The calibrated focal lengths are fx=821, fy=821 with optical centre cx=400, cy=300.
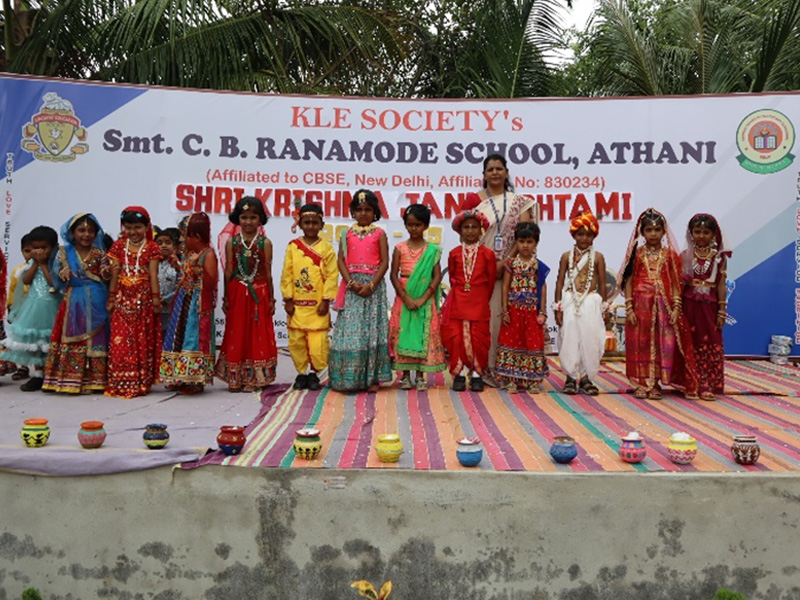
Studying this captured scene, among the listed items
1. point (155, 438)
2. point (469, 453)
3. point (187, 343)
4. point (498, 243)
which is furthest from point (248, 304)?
point (469, 453)

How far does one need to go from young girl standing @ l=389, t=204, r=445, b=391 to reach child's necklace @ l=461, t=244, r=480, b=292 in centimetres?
19

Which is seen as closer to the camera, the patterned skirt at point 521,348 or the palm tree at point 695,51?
the patterned skirt at point 521,348

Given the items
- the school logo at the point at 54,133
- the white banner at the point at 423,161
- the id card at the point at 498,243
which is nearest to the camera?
the id card at the point at 498,243

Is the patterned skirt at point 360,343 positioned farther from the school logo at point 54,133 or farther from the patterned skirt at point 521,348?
the school logo at point 54,133

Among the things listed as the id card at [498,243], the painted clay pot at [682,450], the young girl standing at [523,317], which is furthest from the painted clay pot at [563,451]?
the id card at [498,243]

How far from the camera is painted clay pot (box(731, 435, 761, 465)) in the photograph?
3834mm

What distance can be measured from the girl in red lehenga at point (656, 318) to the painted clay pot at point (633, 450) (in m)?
2.13

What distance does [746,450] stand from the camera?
3.83 metres

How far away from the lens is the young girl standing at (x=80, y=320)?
236 inches

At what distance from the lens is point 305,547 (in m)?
3.69

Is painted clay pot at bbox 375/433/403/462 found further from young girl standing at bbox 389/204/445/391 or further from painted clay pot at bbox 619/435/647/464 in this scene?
young girl standing at bbox 389/204/445/391

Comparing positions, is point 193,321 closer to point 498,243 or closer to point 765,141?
point 498,243

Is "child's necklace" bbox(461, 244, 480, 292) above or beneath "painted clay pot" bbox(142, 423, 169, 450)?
above

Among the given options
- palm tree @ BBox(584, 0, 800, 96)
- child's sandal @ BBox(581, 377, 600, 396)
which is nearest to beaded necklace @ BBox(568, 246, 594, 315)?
child's sandal @ BBox(581, 377, 600, 396)
